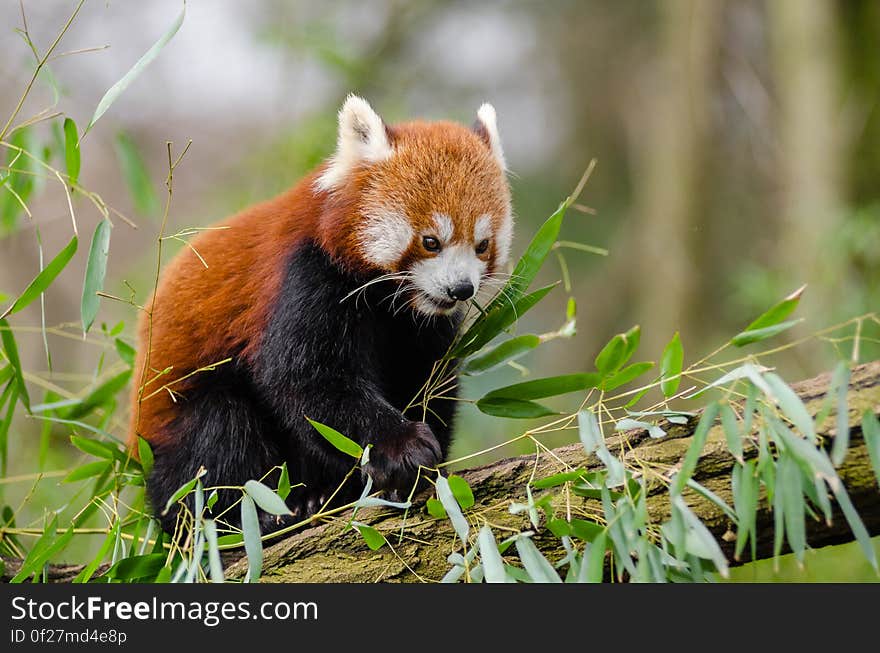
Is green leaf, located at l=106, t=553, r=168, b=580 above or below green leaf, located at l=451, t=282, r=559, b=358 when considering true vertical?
below

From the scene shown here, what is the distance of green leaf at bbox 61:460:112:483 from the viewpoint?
315 centimetres

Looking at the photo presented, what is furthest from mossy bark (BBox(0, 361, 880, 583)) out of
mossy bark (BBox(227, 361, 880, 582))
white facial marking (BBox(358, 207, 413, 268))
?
white facial marking (BBox(358, 207, 413, 268))

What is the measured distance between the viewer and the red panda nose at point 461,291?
9.80 feet

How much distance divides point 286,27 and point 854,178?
421 centimetres

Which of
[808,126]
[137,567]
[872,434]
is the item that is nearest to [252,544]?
[137,567]

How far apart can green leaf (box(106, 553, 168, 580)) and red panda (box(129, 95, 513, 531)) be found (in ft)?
1.34

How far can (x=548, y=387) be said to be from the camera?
2811 millimetres

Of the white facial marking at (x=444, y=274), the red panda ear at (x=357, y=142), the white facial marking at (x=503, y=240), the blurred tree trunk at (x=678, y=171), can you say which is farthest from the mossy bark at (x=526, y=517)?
the blurred tree trunk at (x=678, y=171)

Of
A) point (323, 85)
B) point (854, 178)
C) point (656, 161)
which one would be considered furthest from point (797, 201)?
point (323, 85)

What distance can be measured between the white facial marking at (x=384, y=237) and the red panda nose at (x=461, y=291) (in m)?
0.23

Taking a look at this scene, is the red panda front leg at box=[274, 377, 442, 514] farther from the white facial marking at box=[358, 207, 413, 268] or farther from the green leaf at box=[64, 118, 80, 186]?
the green leaf at box=[64, 118, 80, 186]

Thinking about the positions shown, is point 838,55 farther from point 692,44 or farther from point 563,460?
point 563,460

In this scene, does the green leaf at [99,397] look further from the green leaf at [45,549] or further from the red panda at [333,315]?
the green leaf at [45,549]

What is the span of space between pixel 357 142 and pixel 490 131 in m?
0.57
